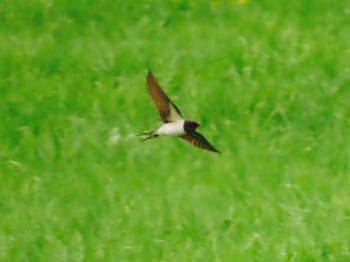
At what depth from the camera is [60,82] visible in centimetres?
968

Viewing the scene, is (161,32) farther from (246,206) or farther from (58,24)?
(246,206)

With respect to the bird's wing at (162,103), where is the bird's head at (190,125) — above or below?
below

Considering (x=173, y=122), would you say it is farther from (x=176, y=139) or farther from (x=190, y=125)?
(x=176, y=139)

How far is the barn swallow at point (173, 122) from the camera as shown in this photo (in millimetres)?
4730

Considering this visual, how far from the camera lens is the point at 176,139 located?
8.42 metres

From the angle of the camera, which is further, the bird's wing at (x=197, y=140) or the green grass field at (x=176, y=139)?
the green grass field at (x=176, y=139)

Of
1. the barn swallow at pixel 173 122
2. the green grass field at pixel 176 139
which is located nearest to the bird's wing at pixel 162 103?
the barn swallow at pixel 173 122

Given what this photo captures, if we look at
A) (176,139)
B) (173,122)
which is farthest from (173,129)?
(176,139)

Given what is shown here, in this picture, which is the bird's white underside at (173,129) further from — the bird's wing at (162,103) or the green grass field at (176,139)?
the green grass field at (176,139)

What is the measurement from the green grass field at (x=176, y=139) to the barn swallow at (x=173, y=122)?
203 cm

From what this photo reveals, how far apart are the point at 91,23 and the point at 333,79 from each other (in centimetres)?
256

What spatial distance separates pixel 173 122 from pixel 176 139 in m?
3.66

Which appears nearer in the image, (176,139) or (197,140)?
(197,140)

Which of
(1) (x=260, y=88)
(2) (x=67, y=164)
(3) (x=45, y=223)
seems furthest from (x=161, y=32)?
(3) (x=45, y=223)
